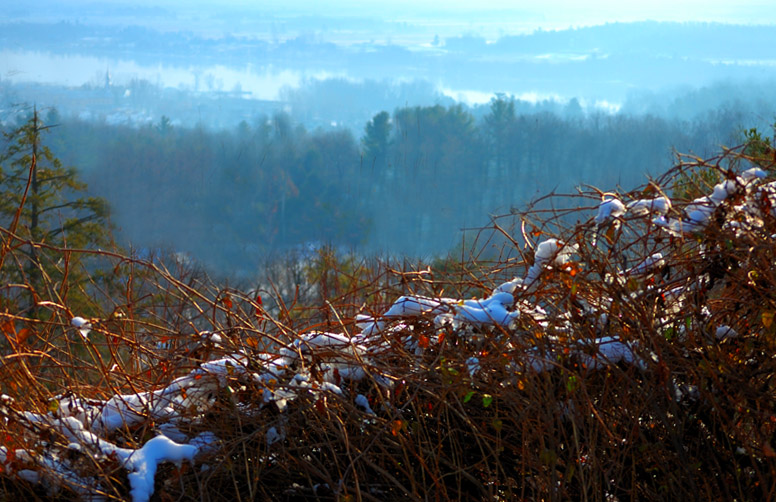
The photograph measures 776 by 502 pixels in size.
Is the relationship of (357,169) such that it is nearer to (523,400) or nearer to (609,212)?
(609,212)

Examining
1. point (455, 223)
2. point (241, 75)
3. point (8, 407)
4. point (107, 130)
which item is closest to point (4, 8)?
point (241, 75)

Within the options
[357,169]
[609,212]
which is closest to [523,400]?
[609,212]

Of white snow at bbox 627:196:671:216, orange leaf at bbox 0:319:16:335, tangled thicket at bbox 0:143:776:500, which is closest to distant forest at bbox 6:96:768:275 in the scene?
orange leaf at bbox 0:319:16:335

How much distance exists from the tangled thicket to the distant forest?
1576 inches

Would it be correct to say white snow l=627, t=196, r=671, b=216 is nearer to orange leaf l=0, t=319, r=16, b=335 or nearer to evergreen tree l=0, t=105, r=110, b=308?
orange leaf l=0, t=319, r=16, b=335

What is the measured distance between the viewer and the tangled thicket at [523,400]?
2.18m

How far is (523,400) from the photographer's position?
215 cm

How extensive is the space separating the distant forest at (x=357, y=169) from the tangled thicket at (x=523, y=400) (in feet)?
131

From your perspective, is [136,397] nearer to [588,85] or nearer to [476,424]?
[476,424]

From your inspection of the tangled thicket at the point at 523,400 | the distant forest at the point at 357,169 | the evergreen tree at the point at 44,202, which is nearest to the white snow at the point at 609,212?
the tangled thicket at the point at 523,400

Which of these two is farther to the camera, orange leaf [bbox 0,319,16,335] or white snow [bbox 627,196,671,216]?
orange leaf [bbox 0,319,16,335]

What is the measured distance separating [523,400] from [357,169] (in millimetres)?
46786

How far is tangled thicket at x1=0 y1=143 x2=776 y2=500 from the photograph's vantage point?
7.14 feet

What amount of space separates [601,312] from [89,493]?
5.98ft
